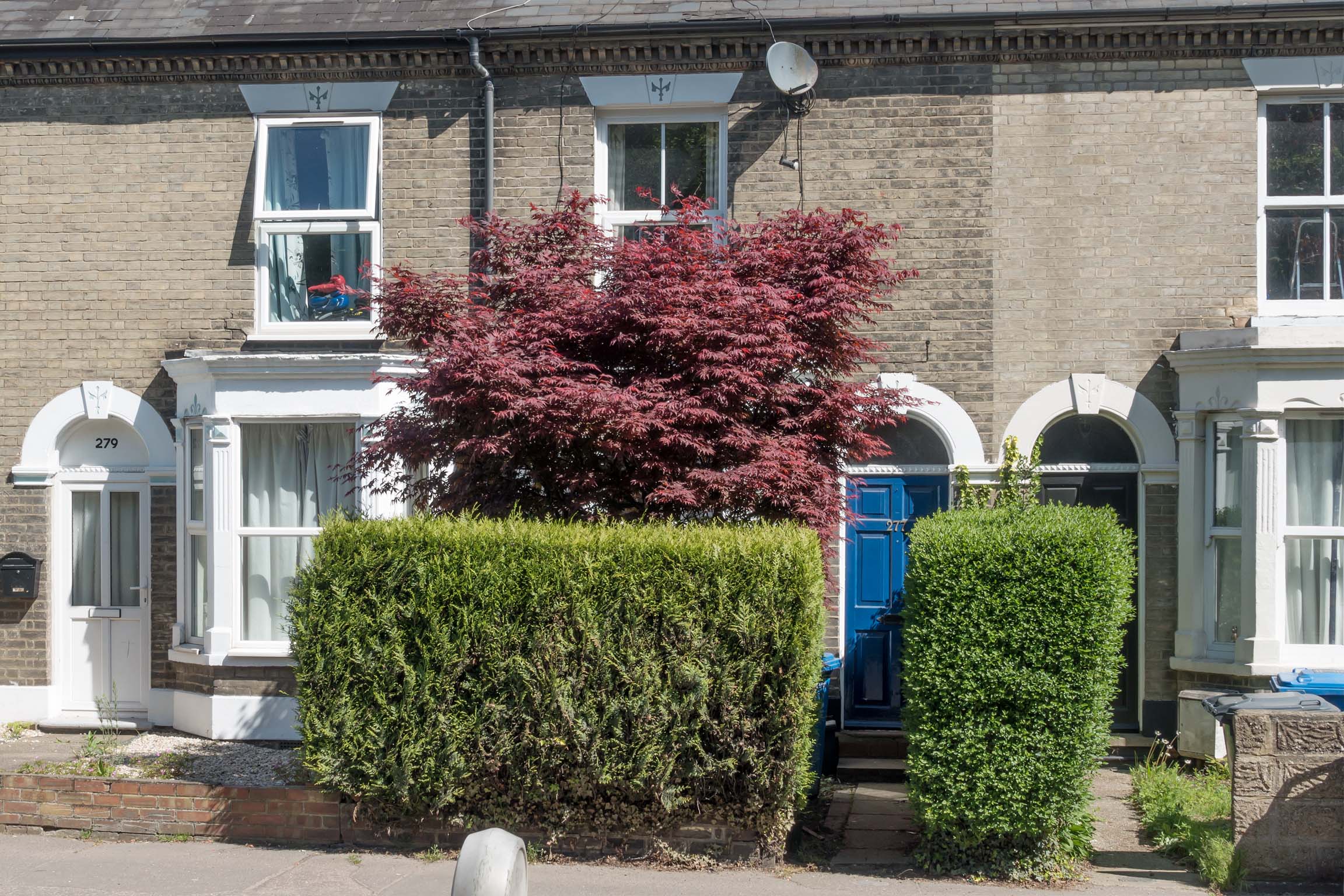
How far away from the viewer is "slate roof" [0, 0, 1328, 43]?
9.57 metres

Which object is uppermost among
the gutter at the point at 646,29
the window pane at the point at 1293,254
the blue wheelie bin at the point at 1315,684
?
the gutter at the point at 646,29

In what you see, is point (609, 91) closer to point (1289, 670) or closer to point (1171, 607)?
point (1171, 607)

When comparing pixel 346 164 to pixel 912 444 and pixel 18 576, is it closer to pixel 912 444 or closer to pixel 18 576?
pixel 18 576

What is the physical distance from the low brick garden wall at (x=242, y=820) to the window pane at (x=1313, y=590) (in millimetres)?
4870

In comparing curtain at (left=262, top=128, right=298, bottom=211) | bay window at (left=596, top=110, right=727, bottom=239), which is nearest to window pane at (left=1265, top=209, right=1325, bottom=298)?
bay window at (left=596, top=110, right=727, bottom=239)

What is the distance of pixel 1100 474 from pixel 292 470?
Result: 667 centimetres

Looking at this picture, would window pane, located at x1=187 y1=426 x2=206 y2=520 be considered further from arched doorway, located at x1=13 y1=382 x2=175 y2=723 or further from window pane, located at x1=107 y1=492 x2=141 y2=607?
window pane, located at x1=107 y1=492 x2=141 y2=607

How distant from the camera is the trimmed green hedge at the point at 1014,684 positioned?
6.27m

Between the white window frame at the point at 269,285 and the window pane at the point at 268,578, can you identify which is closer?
the window pane at the point at 268,578

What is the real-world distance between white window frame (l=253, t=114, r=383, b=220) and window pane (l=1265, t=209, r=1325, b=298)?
7.35m

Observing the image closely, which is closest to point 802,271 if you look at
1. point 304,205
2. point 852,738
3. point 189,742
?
point 852,738

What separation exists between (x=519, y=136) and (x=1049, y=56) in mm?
4434

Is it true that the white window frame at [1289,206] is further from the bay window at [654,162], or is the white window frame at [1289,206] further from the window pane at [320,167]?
the window pane at [320,167]

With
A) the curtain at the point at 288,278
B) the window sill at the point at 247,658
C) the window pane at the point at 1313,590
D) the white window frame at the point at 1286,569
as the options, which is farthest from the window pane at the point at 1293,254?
the window sill at the point at 247,658
